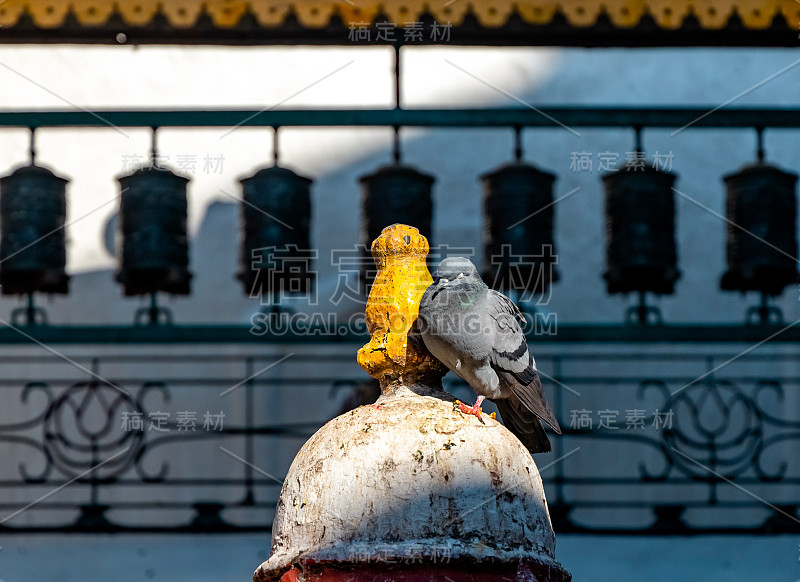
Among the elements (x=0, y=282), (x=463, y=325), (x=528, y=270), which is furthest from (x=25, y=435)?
(x=463, y=325)

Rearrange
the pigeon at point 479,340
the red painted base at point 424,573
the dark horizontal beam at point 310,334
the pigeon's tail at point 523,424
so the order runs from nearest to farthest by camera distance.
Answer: the red painted base at point 424,573
the pigeon at point 479,340
the pigeon's tail at point 523,424
the dark horizontal beam at point 310,334

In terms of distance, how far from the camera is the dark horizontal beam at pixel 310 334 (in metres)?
5.13

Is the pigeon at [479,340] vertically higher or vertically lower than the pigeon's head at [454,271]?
lower

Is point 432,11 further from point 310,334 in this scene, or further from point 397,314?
point 397,314

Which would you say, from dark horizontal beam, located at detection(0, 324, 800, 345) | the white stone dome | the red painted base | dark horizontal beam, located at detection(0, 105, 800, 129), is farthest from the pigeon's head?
dark horizontal beam, located at detection(0, 105, 800, 129)

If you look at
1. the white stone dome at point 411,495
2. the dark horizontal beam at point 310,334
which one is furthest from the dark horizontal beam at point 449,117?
the white stone dome at point 411,495

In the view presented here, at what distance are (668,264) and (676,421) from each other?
711mm

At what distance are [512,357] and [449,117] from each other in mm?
2719

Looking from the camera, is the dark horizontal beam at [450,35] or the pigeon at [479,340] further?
the dark horizontal beam at [450,35]

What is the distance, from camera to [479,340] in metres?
2.57

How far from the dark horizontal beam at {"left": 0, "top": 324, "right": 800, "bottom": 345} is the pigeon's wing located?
2390 mm

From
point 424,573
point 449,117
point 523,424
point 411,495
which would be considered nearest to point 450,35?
→ point 449,117

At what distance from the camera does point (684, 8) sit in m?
5.23

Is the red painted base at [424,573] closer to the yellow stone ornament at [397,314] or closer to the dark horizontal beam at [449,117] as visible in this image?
the yellow stone ornament at [397,314]
